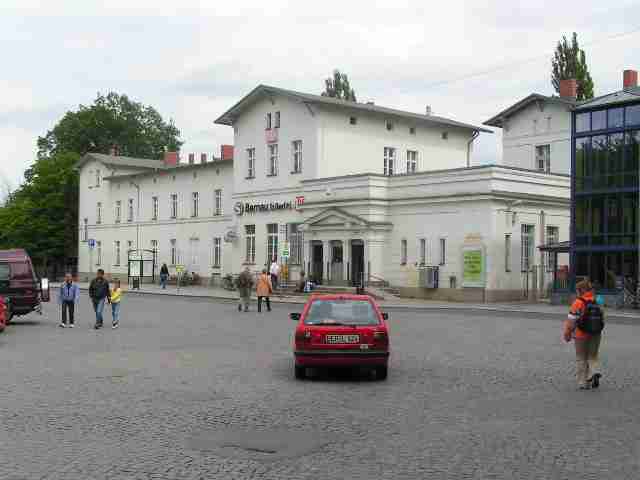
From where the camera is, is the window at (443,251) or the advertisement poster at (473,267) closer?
the advertisement poster at (473,267)

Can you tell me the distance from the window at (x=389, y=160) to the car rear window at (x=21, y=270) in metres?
30.6

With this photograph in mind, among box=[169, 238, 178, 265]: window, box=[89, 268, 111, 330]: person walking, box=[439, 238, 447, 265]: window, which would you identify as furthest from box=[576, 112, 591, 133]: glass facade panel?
box=[169, 238, 178, 265]: window

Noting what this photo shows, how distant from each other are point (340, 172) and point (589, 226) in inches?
664

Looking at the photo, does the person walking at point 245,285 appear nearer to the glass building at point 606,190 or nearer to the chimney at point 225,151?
the glass building at point 606,190

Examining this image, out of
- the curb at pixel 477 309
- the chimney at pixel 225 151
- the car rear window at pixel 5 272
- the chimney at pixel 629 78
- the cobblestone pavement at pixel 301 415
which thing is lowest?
the curb at pixel 477 309

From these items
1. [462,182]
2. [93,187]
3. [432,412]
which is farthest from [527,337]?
[93,187]

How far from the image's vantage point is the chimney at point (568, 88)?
2095 inches

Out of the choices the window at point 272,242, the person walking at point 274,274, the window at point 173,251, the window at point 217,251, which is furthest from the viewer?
the window at point 173,251

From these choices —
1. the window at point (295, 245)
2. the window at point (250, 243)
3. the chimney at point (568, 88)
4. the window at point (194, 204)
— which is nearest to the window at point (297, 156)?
the window at point (295, 245)

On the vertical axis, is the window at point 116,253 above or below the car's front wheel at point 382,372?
above

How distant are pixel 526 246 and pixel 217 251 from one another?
24.1m

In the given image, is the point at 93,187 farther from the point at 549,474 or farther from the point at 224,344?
the point at 549,474

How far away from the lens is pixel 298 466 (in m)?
8.20

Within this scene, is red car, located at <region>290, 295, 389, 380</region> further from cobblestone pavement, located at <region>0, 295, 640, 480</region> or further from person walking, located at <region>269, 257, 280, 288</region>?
person walking, located at <region>269, 257, 280, 288</region>
